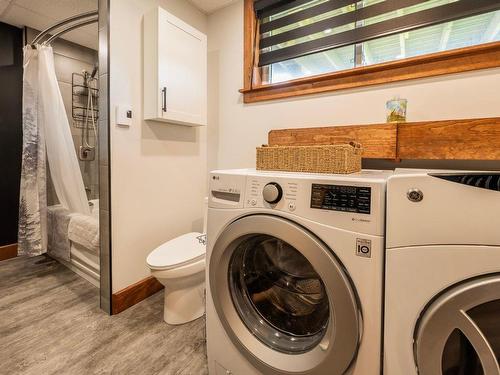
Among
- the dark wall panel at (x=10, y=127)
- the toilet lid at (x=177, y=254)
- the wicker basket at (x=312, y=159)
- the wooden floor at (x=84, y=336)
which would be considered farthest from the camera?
the dark wall panel at (x=10, y=127)

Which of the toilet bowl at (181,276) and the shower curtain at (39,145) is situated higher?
the shower curtain at (39,145)

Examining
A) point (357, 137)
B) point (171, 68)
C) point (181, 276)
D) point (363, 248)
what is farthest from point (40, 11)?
point (363, 248)

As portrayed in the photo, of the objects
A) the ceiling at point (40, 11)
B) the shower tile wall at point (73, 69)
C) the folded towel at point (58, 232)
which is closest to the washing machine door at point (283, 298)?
the folded towel at point (58, 232)

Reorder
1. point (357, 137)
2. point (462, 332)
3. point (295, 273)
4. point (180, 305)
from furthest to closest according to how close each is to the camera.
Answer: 1. point (180, 305)
2. point (357, 137)
3. point (295, 273)
4. point (462, 332)

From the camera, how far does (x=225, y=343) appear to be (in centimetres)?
104

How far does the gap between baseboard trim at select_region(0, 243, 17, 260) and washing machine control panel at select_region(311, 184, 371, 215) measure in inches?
116

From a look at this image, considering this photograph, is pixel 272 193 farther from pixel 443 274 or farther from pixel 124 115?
pixel 124 115

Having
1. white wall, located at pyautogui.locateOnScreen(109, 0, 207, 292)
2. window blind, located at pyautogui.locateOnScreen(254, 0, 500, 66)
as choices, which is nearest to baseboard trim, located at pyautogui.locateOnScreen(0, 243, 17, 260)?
white wall, located at pyautogui.locateOnScreen(109, 0, 207, 292)

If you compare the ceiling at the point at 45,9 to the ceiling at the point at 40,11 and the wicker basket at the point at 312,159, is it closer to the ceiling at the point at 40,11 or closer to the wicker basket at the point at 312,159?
the ceiling at the point at 40,11

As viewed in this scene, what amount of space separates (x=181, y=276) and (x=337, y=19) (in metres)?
1.79

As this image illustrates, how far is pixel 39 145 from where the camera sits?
2098mm

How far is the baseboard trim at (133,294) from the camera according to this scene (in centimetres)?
163

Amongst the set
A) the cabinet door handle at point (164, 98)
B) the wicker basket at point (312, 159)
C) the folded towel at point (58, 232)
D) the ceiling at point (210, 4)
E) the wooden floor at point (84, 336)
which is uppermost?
the ceiling at point (210, 4)

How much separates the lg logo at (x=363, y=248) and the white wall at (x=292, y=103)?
103cm
